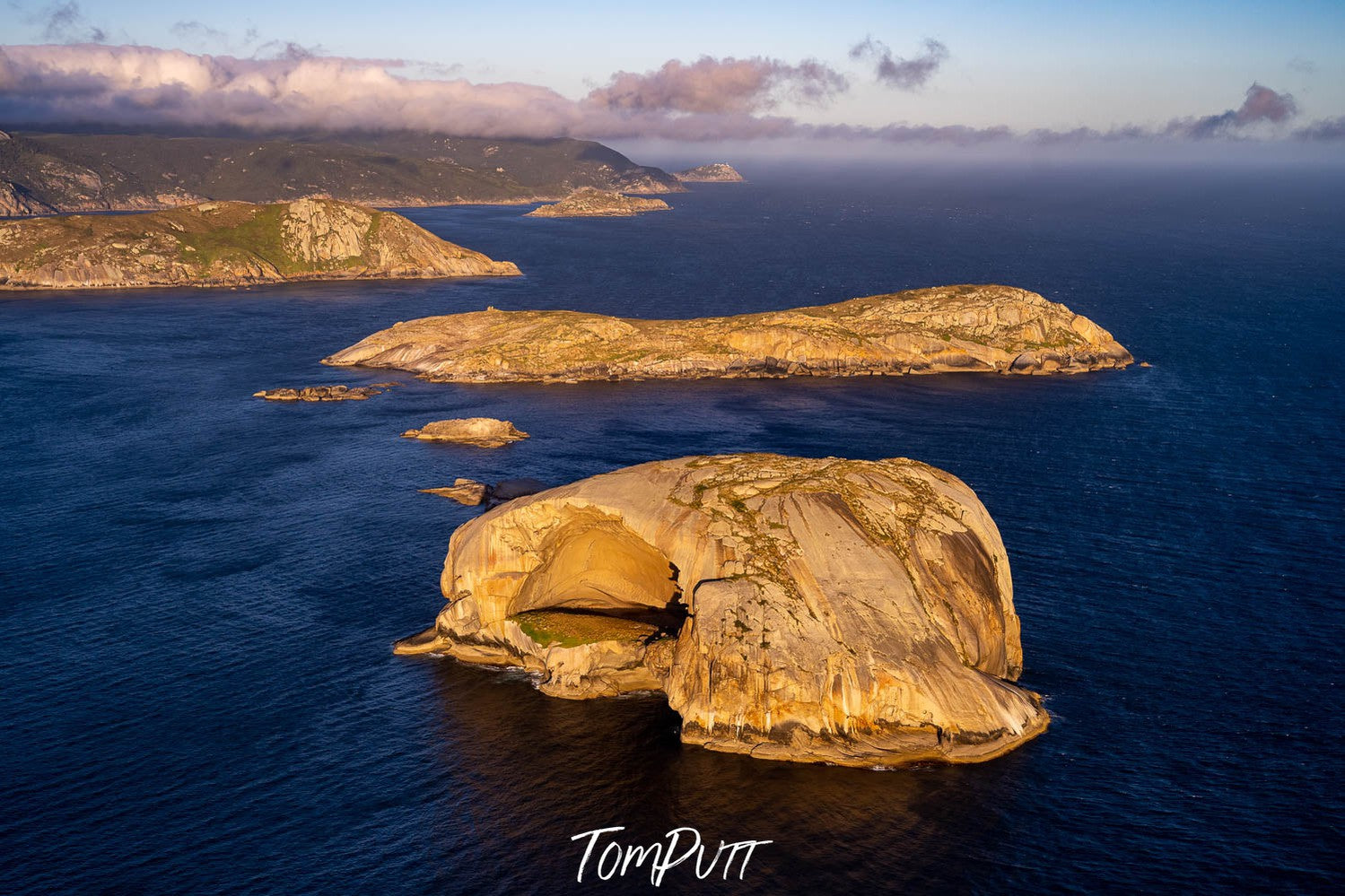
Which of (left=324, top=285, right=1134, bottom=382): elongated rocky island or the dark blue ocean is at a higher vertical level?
(left=324, top=285, right=1134, bottom=382): elongated rocky island

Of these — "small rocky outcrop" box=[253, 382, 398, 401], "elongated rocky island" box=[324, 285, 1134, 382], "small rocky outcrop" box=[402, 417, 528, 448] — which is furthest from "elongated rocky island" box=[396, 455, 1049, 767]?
"elongated rocky island" box=[324, 285, 1134, 382]

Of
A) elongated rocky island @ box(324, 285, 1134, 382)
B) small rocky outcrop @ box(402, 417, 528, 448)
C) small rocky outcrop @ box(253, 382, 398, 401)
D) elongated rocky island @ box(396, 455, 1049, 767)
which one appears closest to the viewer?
elongated rocky island @ box(396, 455, 1049, 767)

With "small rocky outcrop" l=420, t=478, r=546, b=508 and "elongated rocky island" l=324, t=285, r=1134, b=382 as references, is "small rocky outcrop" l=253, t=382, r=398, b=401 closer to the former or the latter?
"elongated rocky island" l=324, t=285, r=1134, b=382

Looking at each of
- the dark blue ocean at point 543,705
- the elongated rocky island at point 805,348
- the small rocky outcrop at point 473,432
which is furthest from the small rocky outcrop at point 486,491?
the elongated rocky island at point 805,348

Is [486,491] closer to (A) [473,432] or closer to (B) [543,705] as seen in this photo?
(A) [473,432]

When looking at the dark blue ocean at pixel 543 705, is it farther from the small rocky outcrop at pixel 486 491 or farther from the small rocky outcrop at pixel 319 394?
the small rocky outcrop at pixel 319 394

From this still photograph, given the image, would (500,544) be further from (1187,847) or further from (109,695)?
(1187,847)

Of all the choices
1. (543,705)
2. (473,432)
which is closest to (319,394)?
(473,432)
